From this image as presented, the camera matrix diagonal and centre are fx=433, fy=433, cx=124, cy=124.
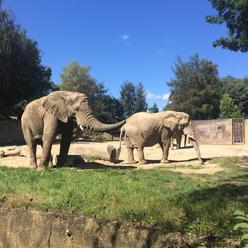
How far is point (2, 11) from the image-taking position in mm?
36500

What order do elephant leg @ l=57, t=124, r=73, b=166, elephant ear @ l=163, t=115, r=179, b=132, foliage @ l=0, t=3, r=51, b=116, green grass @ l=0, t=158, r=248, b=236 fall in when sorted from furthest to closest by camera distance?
foliage @ l=0, t=3, r=51, b=116 → elephant ear @ l=163, t=115, r=179, b=132 → elephant leg @ l=57, t=124, r=73, b=166 → green grass @ l=0, t=158, r=248, b=236

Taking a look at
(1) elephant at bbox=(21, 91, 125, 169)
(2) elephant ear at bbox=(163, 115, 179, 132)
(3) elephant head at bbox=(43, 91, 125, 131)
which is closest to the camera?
(3) elephant head at bbox=(43, 91, 125, 131)

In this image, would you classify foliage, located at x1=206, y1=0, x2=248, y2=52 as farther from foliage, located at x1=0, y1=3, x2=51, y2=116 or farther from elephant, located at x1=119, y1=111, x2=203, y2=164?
foliage, located at x1=0, y1=3, x2=51, y2=116

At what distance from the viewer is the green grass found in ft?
16.5

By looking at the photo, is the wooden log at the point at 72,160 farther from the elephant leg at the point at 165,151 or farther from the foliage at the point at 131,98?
the foliage at the point at 131,98

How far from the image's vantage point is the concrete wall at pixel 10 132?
37.7 m

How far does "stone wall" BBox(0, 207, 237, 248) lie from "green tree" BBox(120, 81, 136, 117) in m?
97.4

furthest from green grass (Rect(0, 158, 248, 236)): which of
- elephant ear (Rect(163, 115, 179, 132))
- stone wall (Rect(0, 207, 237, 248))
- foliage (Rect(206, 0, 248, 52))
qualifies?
foliage (Rect(206, 0, 248, 52))

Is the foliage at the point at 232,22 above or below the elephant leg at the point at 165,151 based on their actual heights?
above

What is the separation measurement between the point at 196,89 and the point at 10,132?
3234 cm

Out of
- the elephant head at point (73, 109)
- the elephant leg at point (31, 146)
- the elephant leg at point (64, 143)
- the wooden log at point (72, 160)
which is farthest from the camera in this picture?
the wooden log at point (72, 160)

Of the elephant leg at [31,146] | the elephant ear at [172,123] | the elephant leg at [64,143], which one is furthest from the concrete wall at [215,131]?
the elephant leg at [31,146]

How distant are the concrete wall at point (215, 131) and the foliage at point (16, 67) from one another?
15464mm

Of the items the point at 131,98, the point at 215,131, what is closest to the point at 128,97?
the point at 131,98
